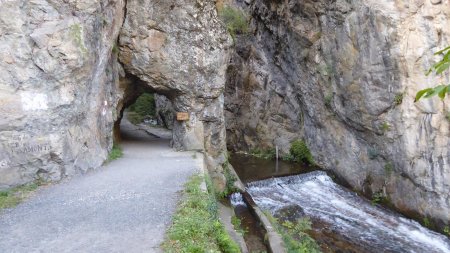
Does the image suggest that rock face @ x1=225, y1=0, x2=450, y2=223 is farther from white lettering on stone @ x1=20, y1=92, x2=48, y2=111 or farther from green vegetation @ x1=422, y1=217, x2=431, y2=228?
white lettering on stone @ x1=20, y1=92, x2=48, y2=111

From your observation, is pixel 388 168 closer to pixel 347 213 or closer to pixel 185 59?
pixel 347 213

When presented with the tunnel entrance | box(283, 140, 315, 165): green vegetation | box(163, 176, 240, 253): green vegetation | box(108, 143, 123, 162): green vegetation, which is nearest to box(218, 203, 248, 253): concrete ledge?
box(163, 176, 240, 253): green vegetation

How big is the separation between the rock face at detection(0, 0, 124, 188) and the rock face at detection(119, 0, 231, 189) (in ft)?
8.65

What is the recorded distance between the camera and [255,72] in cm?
2152

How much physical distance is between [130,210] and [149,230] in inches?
45.4

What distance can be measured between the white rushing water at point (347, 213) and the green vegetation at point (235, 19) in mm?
9739

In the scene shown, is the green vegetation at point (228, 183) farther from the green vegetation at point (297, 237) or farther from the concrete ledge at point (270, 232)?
the green vegetation at point (297, 237)

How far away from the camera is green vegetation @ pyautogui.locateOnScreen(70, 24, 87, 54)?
9.55 m

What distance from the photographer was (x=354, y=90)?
14398 millimetres

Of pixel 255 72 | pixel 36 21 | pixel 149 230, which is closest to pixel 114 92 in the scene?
pixel 36 21

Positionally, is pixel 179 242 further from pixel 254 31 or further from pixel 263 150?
pixel 254 31

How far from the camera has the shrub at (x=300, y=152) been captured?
18.9 meters

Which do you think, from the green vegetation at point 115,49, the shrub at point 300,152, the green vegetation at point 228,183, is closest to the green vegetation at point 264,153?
the shrub at point 300,152

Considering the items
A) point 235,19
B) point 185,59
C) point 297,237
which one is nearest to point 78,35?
point 185,59
